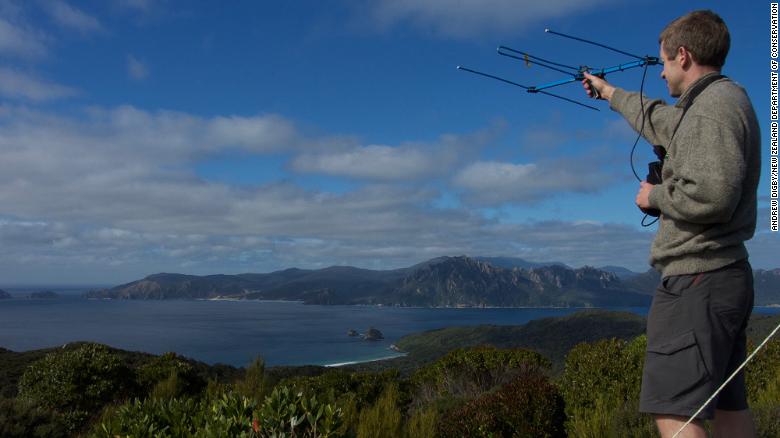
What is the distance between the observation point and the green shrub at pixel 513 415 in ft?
19.2

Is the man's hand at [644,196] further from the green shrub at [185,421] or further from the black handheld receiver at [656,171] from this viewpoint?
the green shrub at [185,421]

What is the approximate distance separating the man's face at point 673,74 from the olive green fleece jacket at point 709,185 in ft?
0.28

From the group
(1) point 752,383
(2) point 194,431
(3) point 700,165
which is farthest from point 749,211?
(1) point 752,383

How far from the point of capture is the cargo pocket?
1.82 m

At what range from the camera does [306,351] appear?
9256 centimetres

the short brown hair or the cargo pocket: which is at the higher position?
the short brown hair

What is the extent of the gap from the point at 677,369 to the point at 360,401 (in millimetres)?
6337

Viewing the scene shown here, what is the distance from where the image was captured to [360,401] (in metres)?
7.67

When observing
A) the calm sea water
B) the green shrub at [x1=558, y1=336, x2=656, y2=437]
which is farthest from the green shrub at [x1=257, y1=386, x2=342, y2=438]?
the calm sea water

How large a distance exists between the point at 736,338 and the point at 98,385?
12709 millimetres

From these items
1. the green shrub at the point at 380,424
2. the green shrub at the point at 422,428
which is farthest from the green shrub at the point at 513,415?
the green shrub at the point at 380,424

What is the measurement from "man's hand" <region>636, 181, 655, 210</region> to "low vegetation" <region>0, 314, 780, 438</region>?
73.1 inches

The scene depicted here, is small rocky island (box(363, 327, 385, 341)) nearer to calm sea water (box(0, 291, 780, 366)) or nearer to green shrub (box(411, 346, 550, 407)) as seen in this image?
calm sea water (box(0, 291, 780, 366))

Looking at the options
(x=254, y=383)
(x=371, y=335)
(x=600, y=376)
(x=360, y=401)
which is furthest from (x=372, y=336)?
(x=254, y=383)
